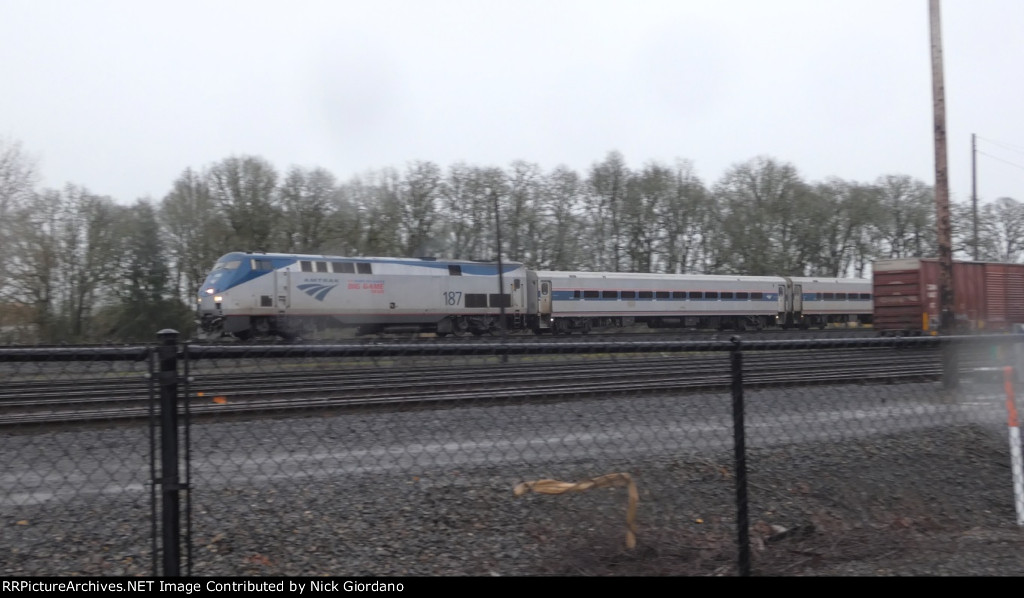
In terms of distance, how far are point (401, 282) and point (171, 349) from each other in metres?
24.5

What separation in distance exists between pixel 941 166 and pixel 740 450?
42.3 feet

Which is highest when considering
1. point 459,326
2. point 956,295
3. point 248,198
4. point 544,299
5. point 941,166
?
point 248,198

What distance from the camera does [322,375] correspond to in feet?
14.0

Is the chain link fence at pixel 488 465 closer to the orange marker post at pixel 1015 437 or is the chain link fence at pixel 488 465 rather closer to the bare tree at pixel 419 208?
the orange marker post at pixel 1015 437

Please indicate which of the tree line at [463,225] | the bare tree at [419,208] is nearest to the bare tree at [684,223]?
the tree line at [463,225]

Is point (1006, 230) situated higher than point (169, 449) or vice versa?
point (1006, 230)

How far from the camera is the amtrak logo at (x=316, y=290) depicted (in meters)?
25.3

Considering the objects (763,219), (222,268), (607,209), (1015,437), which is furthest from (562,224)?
(1015,437)

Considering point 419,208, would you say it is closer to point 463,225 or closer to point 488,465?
point 463,225

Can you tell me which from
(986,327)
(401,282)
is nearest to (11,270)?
(401,282)

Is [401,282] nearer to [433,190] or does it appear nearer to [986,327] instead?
[433,190]

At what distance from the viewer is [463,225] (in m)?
41.2

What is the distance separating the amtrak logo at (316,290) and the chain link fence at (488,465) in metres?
20.2
